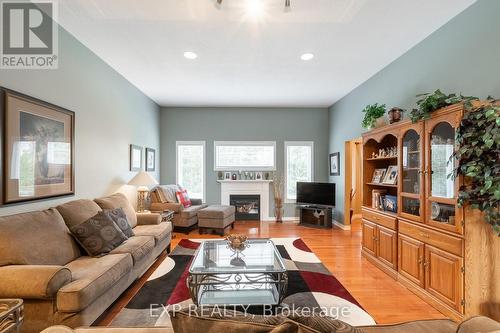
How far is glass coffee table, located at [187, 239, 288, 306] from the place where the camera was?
7.68 ft

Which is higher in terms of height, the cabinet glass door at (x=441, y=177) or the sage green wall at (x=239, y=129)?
the sage green wall at (x=239, y=129)

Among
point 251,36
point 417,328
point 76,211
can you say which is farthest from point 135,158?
point 417,328

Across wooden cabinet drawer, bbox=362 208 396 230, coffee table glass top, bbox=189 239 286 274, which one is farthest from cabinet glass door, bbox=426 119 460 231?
coffee table glass top, bbox=189 239 286 274

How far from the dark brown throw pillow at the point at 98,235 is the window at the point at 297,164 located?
4.59m

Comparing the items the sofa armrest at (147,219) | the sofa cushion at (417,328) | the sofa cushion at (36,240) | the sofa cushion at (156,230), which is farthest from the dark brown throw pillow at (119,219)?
the sofa cushion at (417,328)

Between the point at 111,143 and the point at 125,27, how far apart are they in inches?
74.8

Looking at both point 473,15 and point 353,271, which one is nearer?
point 473,15

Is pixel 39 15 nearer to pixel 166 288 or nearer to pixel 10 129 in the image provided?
pixel 10 129

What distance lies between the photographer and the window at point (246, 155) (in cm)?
671

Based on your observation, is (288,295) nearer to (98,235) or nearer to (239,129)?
(98,235)

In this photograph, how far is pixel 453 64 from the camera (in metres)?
2.77

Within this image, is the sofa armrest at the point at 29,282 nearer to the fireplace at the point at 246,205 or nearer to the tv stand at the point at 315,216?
the fireplace at the point at 246,205

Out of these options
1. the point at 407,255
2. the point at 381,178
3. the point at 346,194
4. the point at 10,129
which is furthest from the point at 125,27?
the point at 346,194

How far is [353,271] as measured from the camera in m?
3.41
